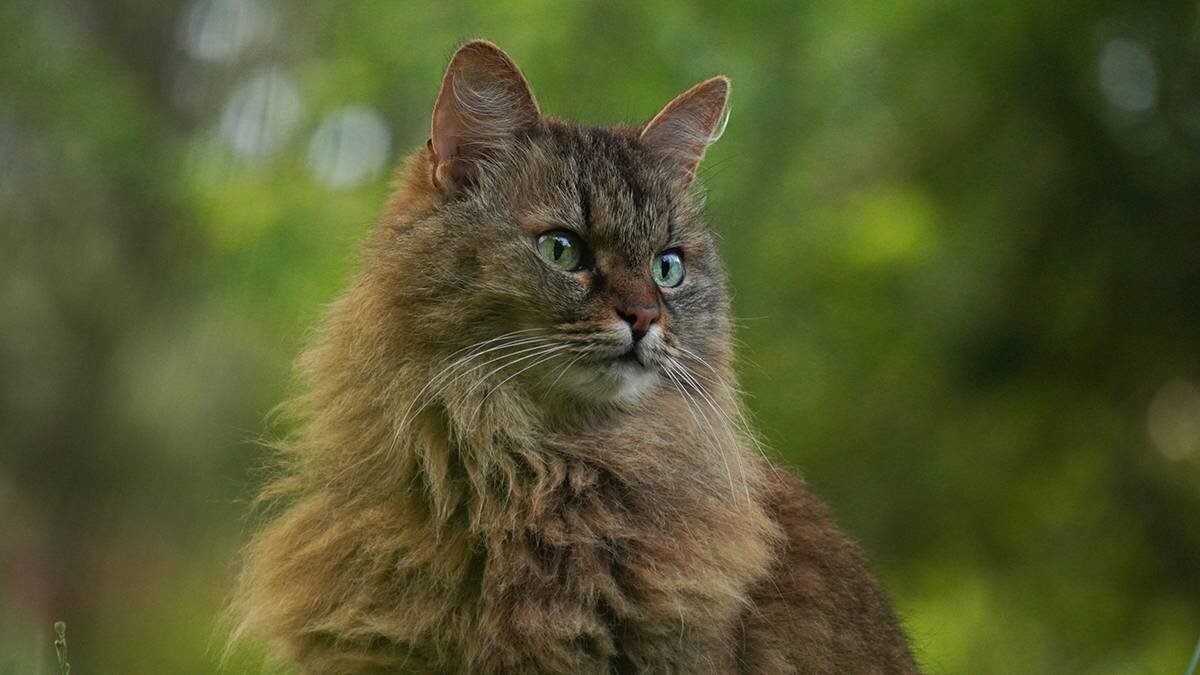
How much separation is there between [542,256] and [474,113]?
1.68ft

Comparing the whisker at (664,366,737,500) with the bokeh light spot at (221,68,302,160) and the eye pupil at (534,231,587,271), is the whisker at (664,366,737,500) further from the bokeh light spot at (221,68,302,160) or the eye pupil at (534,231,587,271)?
the bokeh light spot at (221,68,302,160)

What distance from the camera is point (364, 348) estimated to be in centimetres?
377

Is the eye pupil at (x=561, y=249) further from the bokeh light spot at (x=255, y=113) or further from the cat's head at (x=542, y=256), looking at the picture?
the bokeh light spot at (x=255, y=113)

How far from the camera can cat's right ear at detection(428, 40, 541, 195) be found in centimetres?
370

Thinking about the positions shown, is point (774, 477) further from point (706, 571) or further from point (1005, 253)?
point (1005, 253)

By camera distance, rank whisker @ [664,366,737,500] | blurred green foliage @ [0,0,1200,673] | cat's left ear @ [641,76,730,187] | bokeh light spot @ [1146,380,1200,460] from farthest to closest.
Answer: bokeh light spot @ [1146,380,1200,460] → blurred green foliage @ [0,0,1200,673] → cat's left ear @ [641,76,730,187] → whisker @ [664,366,737,500]

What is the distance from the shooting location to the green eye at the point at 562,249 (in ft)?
11.9

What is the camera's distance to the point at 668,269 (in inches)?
154

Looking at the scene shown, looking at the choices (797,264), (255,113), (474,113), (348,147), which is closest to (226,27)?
(255,113)

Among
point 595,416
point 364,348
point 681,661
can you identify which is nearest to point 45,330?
point 364,348

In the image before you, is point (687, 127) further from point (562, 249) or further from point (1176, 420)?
point (1176, 420)

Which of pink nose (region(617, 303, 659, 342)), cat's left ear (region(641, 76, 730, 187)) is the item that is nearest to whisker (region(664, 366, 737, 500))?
pink nose (region(617, 303, 659, 342))

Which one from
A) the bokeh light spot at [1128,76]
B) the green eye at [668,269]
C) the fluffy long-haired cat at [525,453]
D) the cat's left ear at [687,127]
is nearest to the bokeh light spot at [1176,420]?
the bokeh light spot at [1128,76]

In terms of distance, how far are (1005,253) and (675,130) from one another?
4.36 metres
